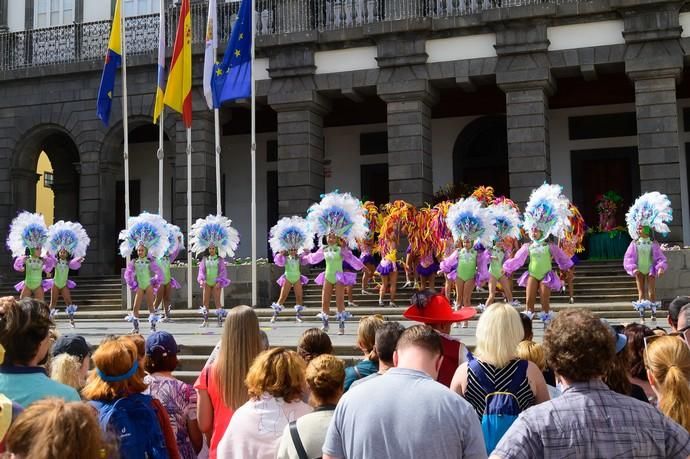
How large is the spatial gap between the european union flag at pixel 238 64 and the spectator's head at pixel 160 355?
14.1m

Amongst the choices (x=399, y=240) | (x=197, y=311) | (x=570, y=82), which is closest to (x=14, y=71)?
(x=197, y=311)

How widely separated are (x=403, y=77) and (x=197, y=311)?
798 centimetres

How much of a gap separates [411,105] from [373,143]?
178 inches

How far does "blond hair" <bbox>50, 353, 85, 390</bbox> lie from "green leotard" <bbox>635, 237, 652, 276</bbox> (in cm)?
1134

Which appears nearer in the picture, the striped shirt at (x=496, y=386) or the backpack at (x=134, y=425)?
the backpack at (x=134, y=425)

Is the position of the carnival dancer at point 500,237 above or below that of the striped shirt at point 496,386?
above

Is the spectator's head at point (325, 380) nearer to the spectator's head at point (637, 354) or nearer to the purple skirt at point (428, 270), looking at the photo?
the spectator's head at point (637, 354)

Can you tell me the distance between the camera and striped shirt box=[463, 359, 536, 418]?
4312 mm

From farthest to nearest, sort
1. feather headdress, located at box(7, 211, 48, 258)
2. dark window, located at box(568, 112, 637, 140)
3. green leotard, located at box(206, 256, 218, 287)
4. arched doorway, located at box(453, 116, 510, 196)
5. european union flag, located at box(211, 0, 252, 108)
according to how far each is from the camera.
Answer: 1. arched doorway, located at box(453, 116, 510, 196)
2. dark window, located at box(568, 112, 637, 140)
3. european union flag, located at box(211, 0, 252, 108)
4. feather headdress, located at box(7, 211, 48, 258)
5. green leotard, located at box(206, 256, 218, 287)

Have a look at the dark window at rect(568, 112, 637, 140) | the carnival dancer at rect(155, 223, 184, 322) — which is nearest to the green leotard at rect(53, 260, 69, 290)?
the carnival dancer at rect(155, 223, 184, 322)

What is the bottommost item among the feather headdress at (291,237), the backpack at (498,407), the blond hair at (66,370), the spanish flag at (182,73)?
the backpack at (498,407)

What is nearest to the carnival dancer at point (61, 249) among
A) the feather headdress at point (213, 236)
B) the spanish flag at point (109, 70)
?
the feather headdress at point (213, 236)

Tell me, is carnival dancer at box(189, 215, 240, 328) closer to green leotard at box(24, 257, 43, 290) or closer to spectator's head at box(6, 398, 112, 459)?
green leotard at box(24, 257, 43, 290)

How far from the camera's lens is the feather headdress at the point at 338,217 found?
1420 cm
